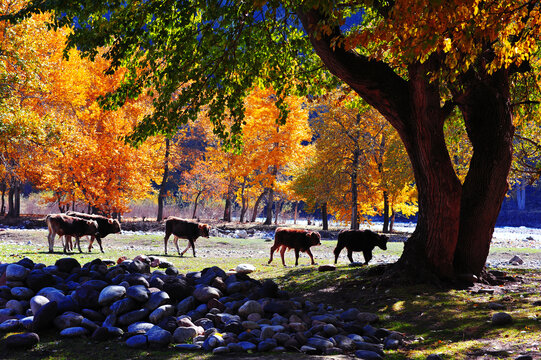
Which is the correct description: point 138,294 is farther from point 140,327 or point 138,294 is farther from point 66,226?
point 66,226

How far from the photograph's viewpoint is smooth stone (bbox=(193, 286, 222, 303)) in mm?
9180

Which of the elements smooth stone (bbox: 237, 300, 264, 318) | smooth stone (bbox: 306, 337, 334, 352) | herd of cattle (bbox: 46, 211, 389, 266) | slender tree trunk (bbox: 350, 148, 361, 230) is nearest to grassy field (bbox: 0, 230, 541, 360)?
A: smooth stone (bbox: 306, 337, 334, 352)

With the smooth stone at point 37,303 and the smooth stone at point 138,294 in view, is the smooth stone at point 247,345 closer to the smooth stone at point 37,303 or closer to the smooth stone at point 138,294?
the smooth stone at point 138,294

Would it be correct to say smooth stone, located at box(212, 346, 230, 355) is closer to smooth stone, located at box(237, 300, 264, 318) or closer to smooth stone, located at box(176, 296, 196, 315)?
smooth stone, located at box(237, 300, 264, 318)

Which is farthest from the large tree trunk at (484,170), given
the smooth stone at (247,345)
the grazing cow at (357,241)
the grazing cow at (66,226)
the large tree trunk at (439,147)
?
the grazing cow at (66,226)

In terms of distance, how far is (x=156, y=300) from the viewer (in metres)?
8.51

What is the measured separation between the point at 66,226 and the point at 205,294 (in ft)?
37.1

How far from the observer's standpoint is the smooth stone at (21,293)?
8.91m

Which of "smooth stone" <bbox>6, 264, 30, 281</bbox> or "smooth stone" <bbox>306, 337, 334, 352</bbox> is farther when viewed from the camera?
"smooth stone" <bbox>6, 264, 30, 281</bbox>

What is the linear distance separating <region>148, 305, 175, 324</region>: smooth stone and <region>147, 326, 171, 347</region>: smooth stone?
84cm

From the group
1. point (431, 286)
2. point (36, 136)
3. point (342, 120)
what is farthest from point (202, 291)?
point (342, 120)

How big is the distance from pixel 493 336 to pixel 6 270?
9.11 meters

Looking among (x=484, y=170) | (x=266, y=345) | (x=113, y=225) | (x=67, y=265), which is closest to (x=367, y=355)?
(x=266, y=345)

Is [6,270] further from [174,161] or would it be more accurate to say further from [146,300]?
[174,161]
